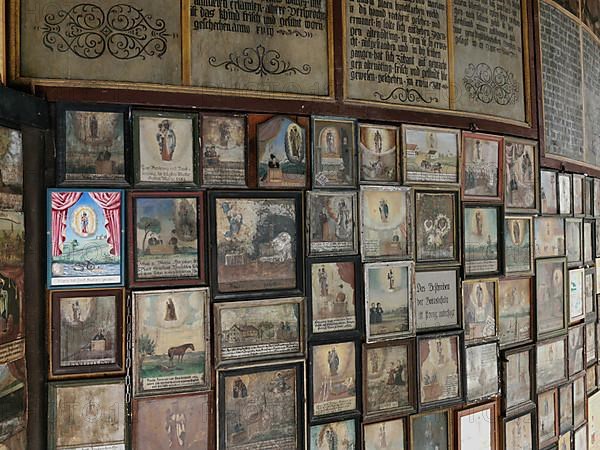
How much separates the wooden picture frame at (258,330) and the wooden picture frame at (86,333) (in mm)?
473

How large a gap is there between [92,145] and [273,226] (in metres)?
0.96

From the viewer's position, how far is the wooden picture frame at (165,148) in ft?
9.26

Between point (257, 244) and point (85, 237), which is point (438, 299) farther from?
point (85, 237)

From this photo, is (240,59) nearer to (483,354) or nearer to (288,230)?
(288,230)

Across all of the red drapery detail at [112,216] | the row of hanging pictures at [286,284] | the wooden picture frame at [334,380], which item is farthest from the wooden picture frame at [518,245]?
the red drapery detail at [112,216]

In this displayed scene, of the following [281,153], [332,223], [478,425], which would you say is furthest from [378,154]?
[478,425]

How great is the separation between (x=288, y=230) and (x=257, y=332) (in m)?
0.55

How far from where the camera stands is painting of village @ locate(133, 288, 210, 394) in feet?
9.21

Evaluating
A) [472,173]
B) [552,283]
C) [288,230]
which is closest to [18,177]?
[288,230]

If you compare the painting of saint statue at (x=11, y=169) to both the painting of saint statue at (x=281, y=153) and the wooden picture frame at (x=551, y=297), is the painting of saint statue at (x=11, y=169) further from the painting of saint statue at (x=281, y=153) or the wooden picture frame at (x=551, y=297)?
the wooden picture frame at (x=551, y=297)

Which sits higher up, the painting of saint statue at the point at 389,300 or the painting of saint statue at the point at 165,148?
the painting of saint statue at the point at 165,148

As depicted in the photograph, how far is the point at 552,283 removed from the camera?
168 inches

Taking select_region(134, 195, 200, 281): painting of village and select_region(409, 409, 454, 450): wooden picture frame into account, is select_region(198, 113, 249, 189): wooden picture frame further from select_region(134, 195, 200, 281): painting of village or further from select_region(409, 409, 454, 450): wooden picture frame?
select_region(409, 409, 454, 450): wooden picture frame

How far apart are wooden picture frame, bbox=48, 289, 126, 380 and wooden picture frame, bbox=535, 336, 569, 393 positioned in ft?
9.31
